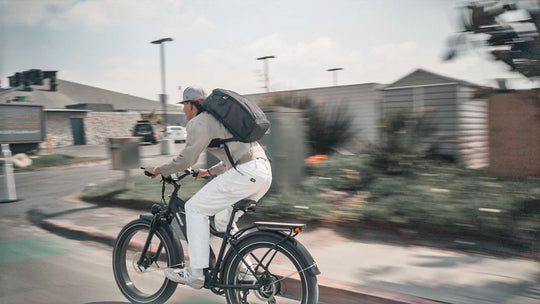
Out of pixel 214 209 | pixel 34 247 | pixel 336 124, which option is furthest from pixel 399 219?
pixel 336 124

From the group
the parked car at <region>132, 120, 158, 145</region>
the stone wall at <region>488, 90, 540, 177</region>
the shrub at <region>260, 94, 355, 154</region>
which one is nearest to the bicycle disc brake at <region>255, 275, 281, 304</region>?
the stone wall at <region>488, 90, 540, 177</region>

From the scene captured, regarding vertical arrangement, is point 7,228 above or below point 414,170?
below

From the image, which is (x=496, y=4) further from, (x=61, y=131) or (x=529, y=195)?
(x=61, y=131)

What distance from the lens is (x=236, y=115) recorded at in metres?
3.44

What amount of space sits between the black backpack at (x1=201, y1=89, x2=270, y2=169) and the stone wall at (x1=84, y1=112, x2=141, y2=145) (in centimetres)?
3721

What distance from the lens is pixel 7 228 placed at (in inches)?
300

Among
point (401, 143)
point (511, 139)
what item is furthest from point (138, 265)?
point (511, 139)

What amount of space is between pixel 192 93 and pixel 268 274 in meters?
1.45

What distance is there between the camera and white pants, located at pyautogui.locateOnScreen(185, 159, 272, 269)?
3537mm

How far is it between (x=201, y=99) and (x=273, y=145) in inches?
148

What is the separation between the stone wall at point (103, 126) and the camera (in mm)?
38375

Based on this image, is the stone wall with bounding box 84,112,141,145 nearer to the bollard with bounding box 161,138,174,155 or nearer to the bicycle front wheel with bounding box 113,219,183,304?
the bollard with bounding box 161,138,174,155

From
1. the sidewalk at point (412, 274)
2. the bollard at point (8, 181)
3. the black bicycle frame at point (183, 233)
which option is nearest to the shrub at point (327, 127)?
the sidewalk at point (412, 274)

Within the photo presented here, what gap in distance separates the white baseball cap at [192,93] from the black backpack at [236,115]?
0.18 metres
